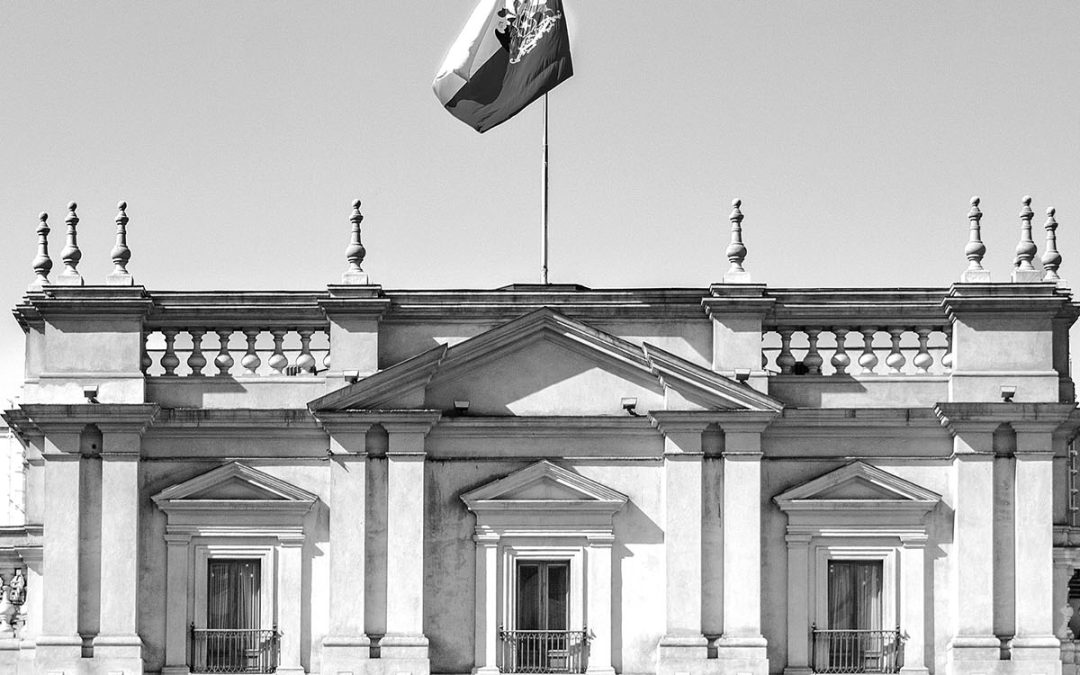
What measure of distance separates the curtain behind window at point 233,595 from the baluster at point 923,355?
32.8 feet

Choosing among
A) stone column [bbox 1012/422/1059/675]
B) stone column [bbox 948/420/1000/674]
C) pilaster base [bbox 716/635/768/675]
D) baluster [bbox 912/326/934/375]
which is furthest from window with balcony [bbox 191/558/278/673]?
stone column [bbox 1012/422/1059/675]

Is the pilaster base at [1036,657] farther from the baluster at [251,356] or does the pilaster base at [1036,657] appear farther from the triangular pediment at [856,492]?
the baluster at [251,356]

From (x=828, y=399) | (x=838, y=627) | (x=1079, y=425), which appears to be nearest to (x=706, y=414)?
(x=828, y=399)

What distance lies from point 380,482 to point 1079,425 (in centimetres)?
1016

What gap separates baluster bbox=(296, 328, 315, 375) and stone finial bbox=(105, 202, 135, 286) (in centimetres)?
257

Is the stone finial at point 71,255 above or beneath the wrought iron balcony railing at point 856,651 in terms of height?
above

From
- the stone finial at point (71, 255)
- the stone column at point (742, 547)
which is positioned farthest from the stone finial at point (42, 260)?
the stone column at point (742, 547)

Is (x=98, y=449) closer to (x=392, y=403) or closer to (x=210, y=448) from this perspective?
(x=210, y=448)

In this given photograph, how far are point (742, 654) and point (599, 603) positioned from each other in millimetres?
2133

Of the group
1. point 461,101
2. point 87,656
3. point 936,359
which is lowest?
point 87,656

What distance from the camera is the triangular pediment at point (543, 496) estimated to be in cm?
2795

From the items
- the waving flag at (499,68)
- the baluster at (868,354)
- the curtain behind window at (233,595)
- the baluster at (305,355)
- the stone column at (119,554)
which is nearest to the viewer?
the stone column at (119,554)

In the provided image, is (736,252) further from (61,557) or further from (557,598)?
(61,557)

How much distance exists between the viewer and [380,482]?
28.1 m
